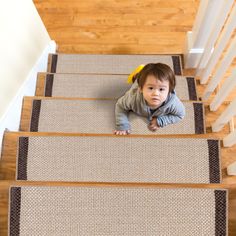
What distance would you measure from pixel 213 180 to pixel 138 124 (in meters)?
0.51

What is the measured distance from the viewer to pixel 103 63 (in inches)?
88.4

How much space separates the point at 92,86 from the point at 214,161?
0.92 meters

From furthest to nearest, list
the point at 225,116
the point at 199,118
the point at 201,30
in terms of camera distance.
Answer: the point at 201,30 < the point at 199,118 < the point at 225,116

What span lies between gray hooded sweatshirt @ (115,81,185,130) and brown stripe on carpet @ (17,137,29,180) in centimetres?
50

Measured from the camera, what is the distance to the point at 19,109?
1842 millimetres

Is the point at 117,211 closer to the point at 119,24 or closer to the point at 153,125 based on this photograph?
the point at 153,125

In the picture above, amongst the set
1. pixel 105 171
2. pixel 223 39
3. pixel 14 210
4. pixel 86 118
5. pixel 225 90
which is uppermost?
pixel 223 39

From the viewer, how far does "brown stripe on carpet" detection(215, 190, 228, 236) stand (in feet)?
3.77

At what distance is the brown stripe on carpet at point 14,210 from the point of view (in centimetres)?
116

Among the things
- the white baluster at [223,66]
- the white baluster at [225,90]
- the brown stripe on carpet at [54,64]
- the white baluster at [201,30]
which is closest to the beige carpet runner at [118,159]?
the white baluster at [225,90]

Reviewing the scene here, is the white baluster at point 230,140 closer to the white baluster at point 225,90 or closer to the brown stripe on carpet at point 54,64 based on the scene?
the white baluster at point 225,90

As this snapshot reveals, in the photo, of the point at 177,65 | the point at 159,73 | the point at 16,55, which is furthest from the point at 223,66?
the point at 16,55

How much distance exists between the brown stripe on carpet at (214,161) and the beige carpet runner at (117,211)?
239 mm

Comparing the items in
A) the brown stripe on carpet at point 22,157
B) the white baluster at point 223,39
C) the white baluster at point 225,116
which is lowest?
the brown stripe on carpet at point 22,157
